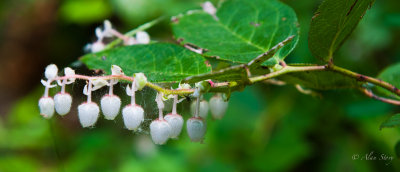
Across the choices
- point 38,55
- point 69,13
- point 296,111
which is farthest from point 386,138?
point 38,55

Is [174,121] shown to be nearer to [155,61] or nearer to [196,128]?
[196,128]

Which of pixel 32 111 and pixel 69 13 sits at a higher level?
pixel 69 13

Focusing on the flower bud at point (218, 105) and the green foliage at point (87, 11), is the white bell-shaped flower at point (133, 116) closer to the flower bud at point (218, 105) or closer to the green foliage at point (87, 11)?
the flower bud at point (218, 105)

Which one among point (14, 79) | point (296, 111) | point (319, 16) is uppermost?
point (14, 79)

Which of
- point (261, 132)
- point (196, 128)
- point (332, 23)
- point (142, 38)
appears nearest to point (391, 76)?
point (332, 23)

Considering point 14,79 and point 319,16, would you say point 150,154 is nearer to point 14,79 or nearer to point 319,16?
point 319,16

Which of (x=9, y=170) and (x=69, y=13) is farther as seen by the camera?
(x=69, y=13)

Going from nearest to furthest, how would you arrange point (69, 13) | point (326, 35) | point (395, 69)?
point (326, 35)
point (395, 69)
point (69, 13)
